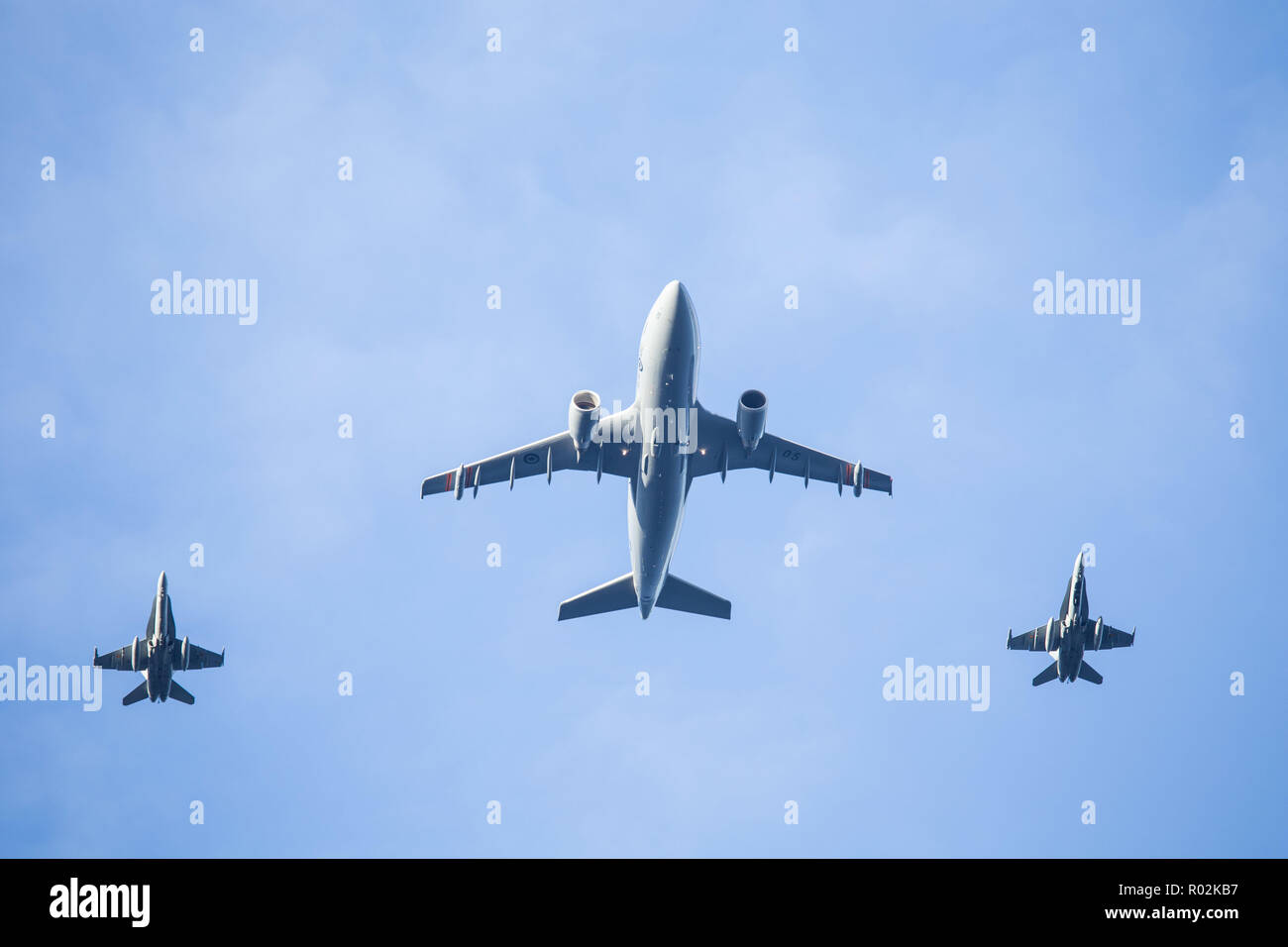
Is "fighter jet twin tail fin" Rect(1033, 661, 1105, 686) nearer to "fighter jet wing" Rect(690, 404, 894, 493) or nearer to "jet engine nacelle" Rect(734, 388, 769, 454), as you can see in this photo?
"fighter jet wing" Rect(690, 404, 894, 493)

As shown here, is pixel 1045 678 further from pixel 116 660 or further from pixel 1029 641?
pixel 116 660

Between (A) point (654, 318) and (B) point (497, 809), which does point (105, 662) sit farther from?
(A) point (654, 318)

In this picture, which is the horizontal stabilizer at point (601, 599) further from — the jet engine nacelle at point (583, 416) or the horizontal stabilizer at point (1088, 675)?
the horizontal stabilizer at point (1088, 675)

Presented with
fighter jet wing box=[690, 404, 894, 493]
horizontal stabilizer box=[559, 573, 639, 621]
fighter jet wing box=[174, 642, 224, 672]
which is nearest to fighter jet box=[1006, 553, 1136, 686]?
fighter jet wing box=[690, 404, 894, 493]

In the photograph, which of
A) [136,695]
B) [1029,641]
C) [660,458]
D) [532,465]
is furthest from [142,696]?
[1029,641]
